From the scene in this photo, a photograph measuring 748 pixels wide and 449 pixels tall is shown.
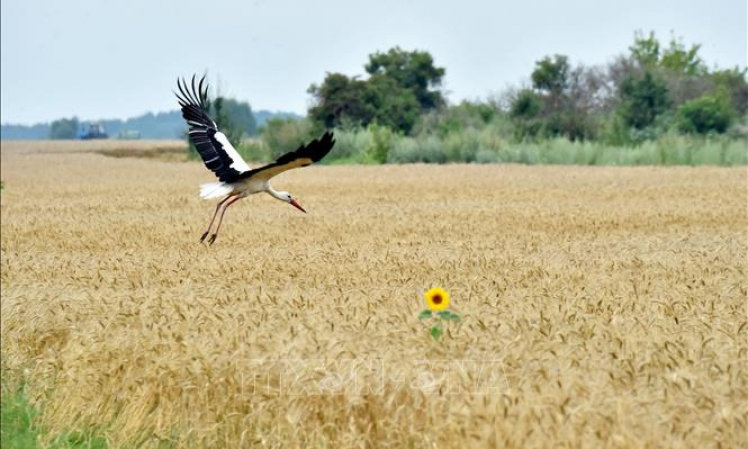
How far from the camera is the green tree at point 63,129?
541 ft

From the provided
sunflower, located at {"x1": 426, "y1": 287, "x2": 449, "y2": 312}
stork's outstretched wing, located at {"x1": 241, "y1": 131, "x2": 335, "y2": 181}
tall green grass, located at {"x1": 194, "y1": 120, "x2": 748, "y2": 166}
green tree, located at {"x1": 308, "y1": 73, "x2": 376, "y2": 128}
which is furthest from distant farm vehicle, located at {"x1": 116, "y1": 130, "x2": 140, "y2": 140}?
sunflower, located at {"x1": 426, "y1": 287, "x2": 449, "y2": 312}

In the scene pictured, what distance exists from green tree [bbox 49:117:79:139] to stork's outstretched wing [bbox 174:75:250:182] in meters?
156

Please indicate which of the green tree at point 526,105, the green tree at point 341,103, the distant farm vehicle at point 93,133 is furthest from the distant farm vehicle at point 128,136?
the green tree at point 526,105

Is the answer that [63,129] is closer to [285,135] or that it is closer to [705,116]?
[285,135]

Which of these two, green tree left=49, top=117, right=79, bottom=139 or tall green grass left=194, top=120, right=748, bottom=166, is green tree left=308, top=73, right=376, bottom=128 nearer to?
tall green grass left=194, top=120, right=748, bottom=166

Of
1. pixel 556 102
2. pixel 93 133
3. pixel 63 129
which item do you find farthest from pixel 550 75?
pixel 63 129

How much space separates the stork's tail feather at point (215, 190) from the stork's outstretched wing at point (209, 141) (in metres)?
0.08

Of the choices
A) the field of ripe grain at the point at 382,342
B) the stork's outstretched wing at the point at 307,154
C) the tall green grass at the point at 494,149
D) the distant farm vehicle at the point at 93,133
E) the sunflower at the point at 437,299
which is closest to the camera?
the field of ripe grain at the point at 382,342

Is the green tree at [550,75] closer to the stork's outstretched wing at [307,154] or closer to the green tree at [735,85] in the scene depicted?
the green tree at [735,85]

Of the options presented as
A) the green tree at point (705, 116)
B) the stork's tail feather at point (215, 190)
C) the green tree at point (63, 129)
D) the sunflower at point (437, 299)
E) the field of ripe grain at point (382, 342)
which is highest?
the sunflower at point (437, 299)

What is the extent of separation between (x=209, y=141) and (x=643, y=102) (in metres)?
42.8

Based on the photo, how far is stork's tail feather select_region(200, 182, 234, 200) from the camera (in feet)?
39.5

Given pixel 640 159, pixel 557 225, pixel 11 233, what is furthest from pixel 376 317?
pixel 640 159

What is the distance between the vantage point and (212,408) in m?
6.75
